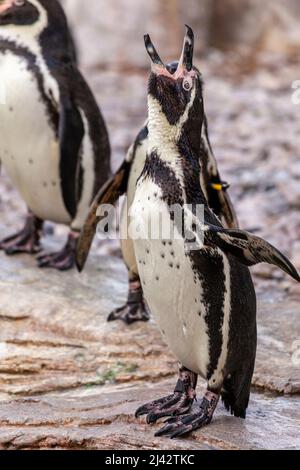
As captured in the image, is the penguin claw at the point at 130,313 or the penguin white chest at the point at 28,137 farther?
the penguin white chest at the point at 28,137

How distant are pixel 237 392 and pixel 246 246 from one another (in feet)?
1.80

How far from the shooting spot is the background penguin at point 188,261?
3006 millimetres

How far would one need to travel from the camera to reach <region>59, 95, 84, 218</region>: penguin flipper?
4547mm

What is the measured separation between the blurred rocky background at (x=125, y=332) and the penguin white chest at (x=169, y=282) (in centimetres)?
29

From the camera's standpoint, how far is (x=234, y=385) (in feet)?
10.5

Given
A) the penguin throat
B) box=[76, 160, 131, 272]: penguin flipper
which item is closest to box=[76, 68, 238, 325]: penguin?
box=[76, 160, 131, 272]: penguin flipper

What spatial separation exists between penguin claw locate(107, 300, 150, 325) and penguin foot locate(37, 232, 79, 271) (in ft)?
2.15

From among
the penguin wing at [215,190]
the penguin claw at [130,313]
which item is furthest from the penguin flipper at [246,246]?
the penguin claw at [130,313]

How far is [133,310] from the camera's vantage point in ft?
14.1

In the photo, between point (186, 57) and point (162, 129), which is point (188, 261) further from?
point (186, 57)

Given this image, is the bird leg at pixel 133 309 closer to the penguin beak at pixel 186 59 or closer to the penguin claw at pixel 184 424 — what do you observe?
the penguin claw at pixel 184 424

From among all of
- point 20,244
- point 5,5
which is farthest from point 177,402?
point 5,5

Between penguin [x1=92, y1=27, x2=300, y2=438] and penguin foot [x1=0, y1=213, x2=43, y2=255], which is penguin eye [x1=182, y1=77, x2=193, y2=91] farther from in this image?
penguin foot [x1=0, y1=213, x2=43, y2=255]
